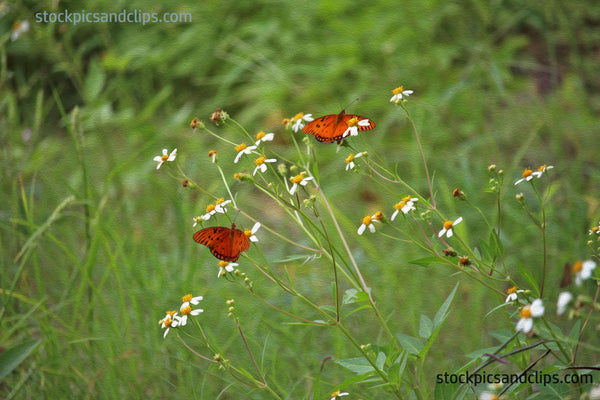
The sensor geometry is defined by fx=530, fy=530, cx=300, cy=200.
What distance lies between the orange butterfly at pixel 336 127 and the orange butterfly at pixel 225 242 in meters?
0.24

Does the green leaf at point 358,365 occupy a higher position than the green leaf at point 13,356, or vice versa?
the green leaf at point 13,356

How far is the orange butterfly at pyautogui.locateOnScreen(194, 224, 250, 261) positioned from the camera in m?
0.99

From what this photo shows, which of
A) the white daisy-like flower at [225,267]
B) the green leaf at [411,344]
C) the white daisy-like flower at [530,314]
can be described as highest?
the white daisy-like flower at [225,267]

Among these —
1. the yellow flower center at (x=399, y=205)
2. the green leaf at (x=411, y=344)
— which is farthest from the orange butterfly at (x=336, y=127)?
the green leaf at (x=411, y=344)

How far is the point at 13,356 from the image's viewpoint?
4.24 ft

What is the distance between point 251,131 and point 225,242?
194 centimetres

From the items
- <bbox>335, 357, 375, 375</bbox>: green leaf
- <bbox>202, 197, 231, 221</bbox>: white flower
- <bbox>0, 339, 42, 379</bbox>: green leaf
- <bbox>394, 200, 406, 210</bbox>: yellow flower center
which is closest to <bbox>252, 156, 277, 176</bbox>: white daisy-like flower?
<bbox>202, 197, 231, 221</bbox>: white flower

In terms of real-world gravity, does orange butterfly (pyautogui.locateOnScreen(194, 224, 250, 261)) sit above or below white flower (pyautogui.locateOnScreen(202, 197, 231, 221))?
below

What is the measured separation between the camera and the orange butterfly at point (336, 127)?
3.28 feet

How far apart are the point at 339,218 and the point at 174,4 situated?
2.19 meters

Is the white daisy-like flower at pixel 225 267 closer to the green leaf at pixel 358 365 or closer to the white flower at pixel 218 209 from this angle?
→ the white flower at pixel 218 209

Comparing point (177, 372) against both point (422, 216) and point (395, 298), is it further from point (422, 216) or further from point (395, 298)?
point (422, 216)

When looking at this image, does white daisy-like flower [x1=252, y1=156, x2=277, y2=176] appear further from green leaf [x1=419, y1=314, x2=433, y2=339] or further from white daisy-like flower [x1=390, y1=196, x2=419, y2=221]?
green leaf [x1=419, y1=314, x2=433, y2=339]

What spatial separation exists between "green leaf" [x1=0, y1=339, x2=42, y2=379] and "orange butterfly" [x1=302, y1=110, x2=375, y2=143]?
852 mm
